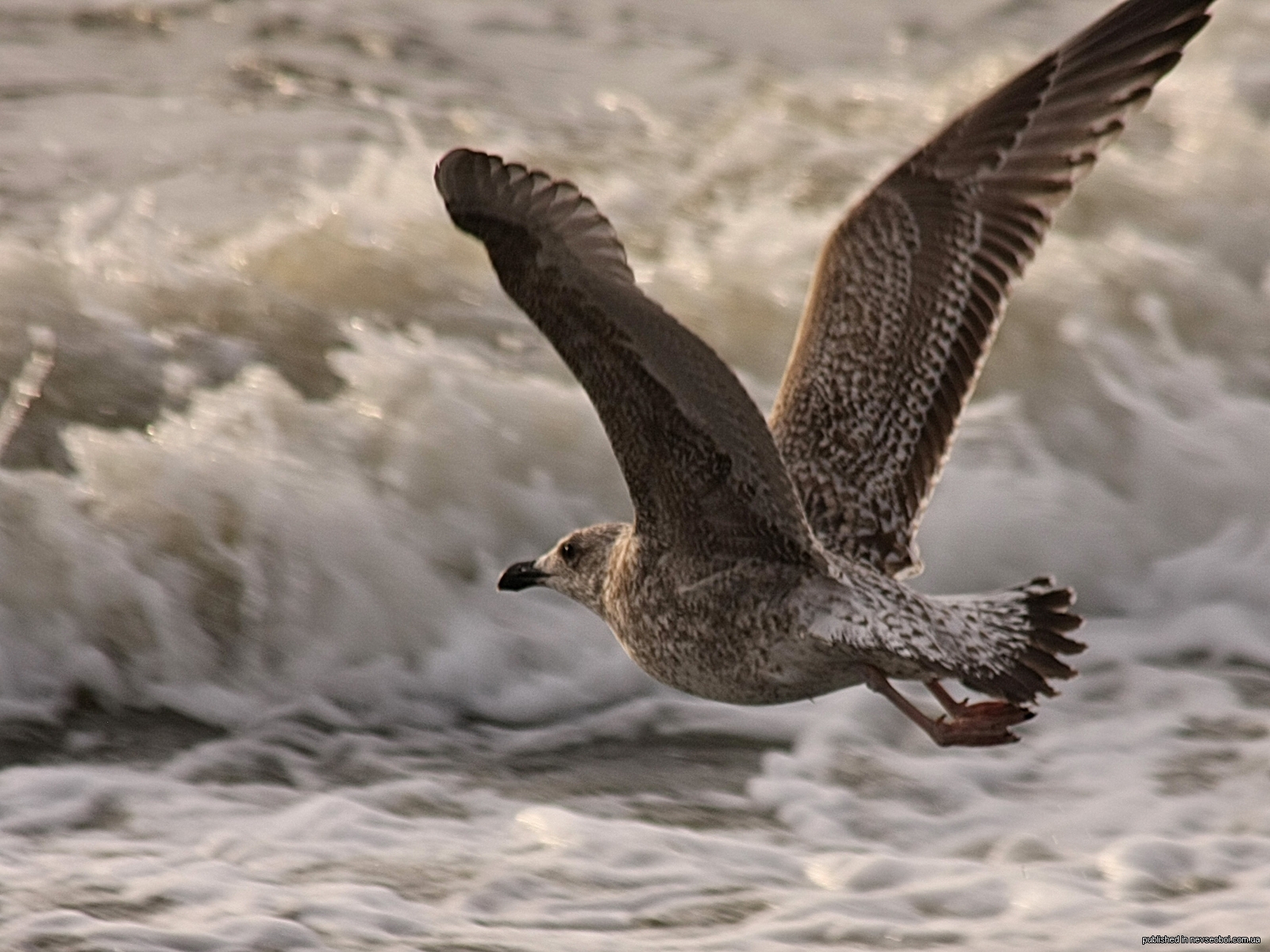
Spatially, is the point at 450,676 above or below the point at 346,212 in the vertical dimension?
below


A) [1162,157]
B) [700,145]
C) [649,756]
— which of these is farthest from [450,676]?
[1162,157]

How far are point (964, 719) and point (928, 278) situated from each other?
1252 mm

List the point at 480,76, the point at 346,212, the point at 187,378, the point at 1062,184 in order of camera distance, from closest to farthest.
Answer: the point at 1062,184 → the point at 187,378 → the point at 346,212 → the point at 480,76

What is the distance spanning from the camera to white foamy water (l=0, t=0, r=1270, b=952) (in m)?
5.61

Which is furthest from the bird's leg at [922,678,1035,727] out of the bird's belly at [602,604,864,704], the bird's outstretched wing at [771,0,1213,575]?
the bird's outstretched wing at [771,0,1213,575]

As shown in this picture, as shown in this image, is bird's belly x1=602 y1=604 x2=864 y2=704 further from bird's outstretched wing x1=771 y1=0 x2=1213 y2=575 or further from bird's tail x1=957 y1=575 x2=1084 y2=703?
bird's outstretched wing x1=771 y1=0 x2=1213 y2=575

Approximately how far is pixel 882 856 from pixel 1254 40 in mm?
8171

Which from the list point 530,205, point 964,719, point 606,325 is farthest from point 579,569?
point 530,205

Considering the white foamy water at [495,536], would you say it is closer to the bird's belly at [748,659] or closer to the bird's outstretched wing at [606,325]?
the bird's belly at [748,659]

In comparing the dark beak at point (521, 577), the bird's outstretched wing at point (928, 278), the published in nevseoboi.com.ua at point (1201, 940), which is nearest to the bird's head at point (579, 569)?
the dark beak at point (521, 577)

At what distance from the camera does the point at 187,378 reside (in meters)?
7.89

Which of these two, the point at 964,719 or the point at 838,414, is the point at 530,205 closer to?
the point at 838,414

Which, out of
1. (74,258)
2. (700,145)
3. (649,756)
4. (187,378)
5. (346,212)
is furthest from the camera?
(700,145)

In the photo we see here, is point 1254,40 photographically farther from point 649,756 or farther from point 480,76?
point 649,756
